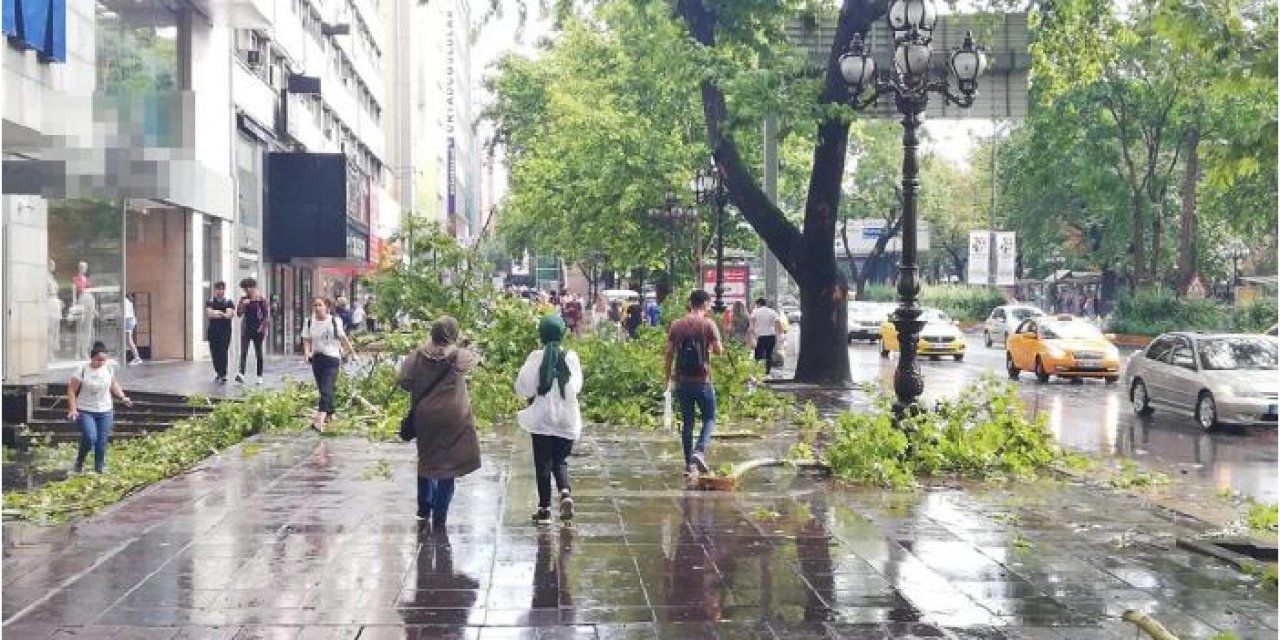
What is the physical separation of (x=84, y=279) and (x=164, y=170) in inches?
97.7

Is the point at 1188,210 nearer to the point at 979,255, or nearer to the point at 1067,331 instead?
the point at 979,255

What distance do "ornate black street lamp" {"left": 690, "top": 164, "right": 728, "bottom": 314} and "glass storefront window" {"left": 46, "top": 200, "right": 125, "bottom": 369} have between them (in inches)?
455

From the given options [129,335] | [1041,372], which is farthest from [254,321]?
[1041,372]

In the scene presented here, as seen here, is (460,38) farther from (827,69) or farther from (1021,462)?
(1021,462)

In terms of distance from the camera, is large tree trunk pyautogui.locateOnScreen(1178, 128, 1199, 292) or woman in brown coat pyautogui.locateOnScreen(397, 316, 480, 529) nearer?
woman in brown coat pyautogui.locateOnScreen(397, 316, 480, 529)

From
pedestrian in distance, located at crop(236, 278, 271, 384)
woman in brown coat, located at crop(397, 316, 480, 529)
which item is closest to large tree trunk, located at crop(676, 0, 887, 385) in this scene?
pedestrian in distance, located at crop(236, 278, 271, 384)

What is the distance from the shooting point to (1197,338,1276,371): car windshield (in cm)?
1852

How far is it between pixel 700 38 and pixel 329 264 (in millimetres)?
22026

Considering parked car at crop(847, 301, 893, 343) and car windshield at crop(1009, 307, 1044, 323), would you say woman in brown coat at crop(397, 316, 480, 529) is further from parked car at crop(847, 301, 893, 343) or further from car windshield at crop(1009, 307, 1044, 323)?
car windshield at crop(1009, 307, 1044, 323)

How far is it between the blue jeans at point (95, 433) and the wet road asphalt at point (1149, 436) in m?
9.30

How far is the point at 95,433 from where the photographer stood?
13453 mm

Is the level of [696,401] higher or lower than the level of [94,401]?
higher

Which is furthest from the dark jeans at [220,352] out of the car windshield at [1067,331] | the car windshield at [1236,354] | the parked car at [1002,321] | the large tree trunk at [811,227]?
the parked car at [1002,321]

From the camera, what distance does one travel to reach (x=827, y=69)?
73.8 feet
